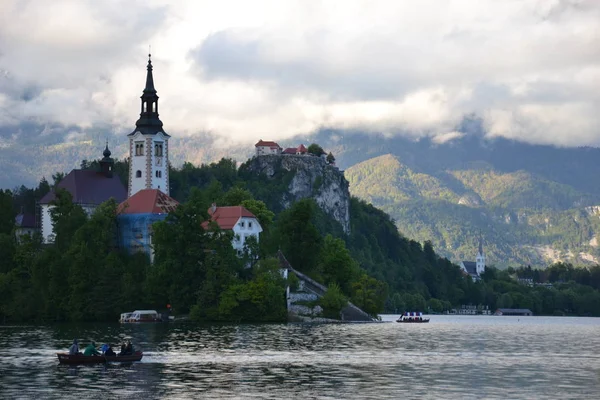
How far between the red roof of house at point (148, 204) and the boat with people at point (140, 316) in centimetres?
2342

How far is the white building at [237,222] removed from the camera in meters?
180

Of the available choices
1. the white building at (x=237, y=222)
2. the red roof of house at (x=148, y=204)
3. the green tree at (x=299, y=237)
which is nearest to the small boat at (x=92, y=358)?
the white building at (x=237, y=222)

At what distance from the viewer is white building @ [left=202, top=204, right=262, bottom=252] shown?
591 feet

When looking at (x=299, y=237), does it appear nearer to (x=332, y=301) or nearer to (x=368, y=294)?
(x=332, y=301)

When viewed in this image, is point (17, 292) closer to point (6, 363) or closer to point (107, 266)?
point (107, 266)

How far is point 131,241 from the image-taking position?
186 meters

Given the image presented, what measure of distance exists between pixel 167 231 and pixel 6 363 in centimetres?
7688

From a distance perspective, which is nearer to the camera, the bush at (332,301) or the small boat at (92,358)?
the small boat at (92,358)

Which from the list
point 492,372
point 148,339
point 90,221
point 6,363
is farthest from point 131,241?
point 492,372

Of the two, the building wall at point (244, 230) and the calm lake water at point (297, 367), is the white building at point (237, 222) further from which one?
the calm lake water at point (297, 367)

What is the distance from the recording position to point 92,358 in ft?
308

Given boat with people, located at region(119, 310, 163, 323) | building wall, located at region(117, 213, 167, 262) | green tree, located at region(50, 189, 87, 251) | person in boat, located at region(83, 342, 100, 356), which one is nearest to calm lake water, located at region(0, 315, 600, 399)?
person in boat, located at region(83, 342, 100, 356)

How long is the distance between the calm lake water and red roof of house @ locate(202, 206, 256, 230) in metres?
36.6

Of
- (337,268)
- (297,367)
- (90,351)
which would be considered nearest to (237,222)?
(337,268)
